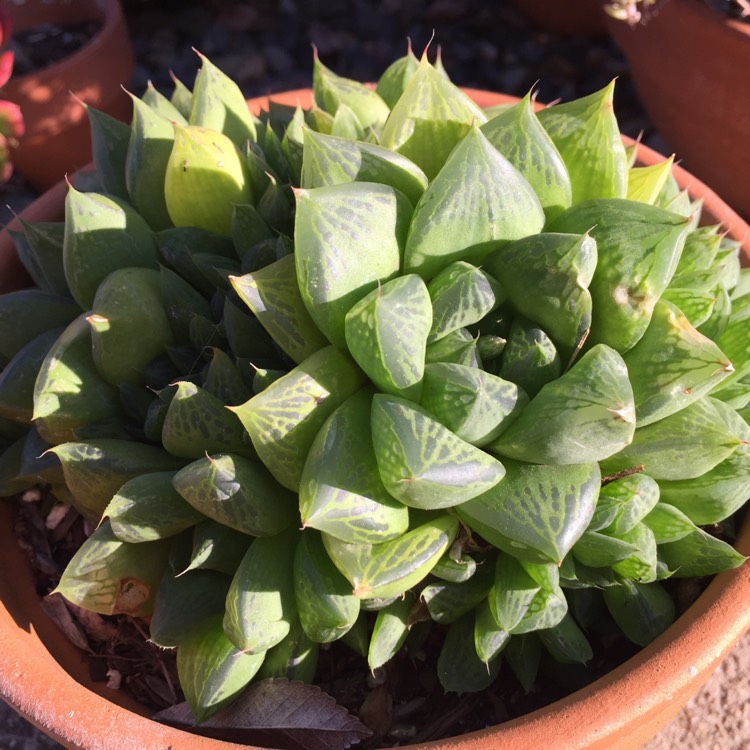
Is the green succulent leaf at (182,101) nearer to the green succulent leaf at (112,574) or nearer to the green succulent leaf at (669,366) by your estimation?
the green succulent leaf at (112,574)

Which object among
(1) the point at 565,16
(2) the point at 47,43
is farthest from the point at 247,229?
(1) the point at 565,16

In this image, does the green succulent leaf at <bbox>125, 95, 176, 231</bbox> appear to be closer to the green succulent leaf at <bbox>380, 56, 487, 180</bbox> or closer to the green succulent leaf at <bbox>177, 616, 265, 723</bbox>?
the green succulent leaf at <bbox>380, 56, 487, 180</bbox>

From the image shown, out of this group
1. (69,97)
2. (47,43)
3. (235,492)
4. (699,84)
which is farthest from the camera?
(47,43)

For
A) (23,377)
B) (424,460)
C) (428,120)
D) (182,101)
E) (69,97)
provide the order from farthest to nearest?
(69,97) → (182,101) → (23,377) → (428,120) → (424,460)

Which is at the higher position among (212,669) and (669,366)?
(669,366)

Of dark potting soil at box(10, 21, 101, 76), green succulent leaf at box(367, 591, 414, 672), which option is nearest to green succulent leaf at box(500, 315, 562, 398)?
green succulent leaf at box(367, 591, 414, 672)

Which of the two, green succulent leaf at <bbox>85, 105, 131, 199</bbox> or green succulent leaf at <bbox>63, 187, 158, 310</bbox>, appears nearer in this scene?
green succulent leaf at <bbox>63, 187, 158, 310</bbox>

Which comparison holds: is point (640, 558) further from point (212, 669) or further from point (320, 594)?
point (212, 669)

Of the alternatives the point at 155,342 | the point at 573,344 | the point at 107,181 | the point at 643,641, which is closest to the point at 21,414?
the point at 155,342
